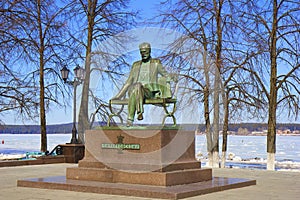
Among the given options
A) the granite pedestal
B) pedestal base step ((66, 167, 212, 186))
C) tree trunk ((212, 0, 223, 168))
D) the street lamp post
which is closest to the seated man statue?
the granite pedestal

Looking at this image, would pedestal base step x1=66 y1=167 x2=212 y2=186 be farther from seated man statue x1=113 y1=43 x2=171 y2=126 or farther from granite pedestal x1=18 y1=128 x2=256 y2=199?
seated man statue x1=113 y1=43 x2=171 y2=126

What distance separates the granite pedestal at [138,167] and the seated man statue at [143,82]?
543 mm

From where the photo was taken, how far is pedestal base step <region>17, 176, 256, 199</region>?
28.7 ft

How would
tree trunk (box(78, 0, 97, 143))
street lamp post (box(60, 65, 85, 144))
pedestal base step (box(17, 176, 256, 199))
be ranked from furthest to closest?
tree trunk (box(78, 0, 97, 143))
street lamp post (box(60, 65, 85, 144))
pedestal base step (box(17, 176, 256, 199))

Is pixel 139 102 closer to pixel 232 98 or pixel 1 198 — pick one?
pixel 1 198

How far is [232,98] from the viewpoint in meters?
16.7

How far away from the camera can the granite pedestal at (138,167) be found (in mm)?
9523

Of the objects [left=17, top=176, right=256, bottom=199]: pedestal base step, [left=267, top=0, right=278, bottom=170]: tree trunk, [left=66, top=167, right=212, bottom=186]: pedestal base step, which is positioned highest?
[left=267, top=0, right=278, bottom=170]: tree trunk

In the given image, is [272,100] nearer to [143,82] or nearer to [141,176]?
[143,82]

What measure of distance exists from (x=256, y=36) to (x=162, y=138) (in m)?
7.76

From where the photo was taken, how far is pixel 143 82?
11.0 meters

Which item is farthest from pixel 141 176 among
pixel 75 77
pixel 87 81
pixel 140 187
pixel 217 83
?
pixel 87 81

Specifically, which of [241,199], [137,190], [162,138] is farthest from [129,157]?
[241,199]

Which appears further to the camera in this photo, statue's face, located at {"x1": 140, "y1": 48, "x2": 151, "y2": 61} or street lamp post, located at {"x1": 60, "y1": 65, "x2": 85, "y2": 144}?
street lamp post, located at {"x1": 60, "y1": 65, "x2": 85, "y2": 144}
